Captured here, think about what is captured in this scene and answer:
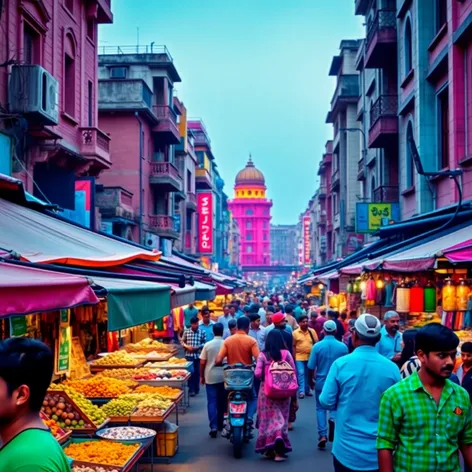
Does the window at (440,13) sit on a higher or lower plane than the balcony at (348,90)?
lower

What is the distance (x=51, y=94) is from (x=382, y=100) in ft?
37.9

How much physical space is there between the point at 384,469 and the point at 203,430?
8000 millimetres

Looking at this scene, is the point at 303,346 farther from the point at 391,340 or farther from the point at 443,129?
the point at 443,129

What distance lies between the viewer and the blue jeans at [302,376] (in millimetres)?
14664

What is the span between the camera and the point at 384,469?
4.54 meters

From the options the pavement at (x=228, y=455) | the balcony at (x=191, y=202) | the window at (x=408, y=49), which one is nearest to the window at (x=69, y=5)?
the window at (x=408, y=49)

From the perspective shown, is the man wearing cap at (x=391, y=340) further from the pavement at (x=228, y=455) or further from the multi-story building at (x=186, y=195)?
the multi-story building at (x=186, y=195)

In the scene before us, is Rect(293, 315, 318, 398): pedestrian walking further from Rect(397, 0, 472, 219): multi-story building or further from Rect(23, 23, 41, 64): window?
Rect(23, 23, 41, 64): window

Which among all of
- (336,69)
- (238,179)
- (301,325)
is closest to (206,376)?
(301,325)

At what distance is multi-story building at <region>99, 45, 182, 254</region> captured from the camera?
33906 millimetres

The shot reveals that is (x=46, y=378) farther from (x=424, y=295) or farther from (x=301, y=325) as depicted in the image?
(x=301, y=325)

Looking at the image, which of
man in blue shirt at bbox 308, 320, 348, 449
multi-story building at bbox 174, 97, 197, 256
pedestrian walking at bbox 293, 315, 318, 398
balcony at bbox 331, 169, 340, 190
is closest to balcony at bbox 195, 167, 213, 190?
multi-story building at bbox 174, 97, 197, 256

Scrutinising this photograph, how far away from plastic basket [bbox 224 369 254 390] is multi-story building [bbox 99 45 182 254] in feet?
64.3

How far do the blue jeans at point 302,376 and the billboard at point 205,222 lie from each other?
113 ft
